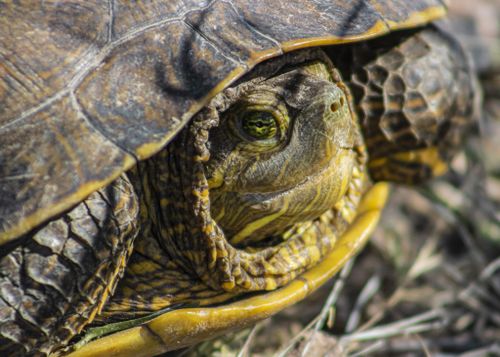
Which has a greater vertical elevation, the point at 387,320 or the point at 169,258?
the point at 169,258

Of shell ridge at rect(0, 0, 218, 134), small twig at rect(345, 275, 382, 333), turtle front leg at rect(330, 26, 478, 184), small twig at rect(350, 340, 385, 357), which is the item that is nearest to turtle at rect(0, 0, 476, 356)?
shell ridge at rect(0, 0, 218, 134)

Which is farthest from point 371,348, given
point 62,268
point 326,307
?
point 62,268

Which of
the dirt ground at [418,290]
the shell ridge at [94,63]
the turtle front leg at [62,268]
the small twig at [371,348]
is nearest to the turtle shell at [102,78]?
the shell ridge at [94,63]

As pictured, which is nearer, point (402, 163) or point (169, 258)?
point (169, 258)

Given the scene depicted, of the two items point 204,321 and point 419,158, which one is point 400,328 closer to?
point 419,158

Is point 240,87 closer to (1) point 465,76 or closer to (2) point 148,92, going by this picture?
(2) point 148,92

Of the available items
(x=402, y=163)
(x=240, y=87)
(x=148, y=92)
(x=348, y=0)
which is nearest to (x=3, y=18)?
(x=148, y=92)

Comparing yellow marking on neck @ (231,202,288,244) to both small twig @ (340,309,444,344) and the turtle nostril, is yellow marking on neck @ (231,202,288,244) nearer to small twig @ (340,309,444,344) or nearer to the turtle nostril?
the turtle nostril
